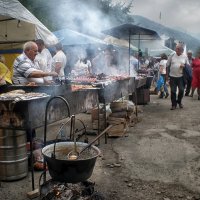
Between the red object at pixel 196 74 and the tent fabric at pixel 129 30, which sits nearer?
the tent fabric at pixel 129 30

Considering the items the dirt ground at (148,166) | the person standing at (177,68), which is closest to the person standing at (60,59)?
the dirt ground at (148,166)

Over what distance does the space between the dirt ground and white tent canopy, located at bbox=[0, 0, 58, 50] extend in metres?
4.32

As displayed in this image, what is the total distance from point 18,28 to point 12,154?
6.53 metres

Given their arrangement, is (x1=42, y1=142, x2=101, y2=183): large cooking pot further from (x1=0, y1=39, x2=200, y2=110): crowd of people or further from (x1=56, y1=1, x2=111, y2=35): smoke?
(x1=56, y1=1, x2=111, y2=35): smoke

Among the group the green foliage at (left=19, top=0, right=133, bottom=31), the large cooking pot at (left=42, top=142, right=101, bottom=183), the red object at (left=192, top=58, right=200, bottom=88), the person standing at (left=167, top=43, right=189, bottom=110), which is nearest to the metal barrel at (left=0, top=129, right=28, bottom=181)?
the large cooking pot at (left=42, top=142, right=101, bottom=183)

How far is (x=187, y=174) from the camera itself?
532 cm

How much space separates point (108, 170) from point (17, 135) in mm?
1658

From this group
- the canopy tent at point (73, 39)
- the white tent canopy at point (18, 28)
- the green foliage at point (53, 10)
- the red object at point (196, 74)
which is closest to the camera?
the white tent canopy at point (18, 28)

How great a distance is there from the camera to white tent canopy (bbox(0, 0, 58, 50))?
33.1 ft

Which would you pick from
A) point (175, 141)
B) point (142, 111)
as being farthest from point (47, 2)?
point (175, 141)

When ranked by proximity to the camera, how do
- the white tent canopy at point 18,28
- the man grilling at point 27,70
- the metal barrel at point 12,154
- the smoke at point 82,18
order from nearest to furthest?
the metal barrel at point 12,154 < the man grilling at point 27,70 < the white tent canopy at point 18,28 < the smoke at point 82,18

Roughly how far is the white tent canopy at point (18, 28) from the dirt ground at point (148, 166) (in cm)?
432

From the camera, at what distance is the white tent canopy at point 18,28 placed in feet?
33.1

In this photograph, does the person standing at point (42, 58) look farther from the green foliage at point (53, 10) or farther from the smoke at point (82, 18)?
the green foliage at point (53, 10)
